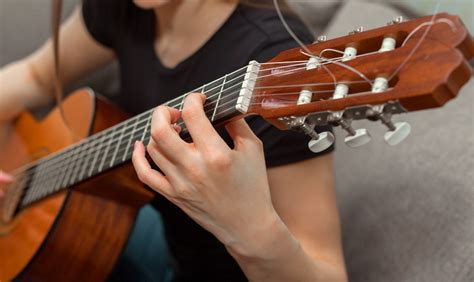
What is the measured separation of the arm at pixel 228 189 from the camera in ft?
1.87

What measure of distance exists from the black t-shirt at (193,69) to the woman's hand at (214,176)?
0.44 feet

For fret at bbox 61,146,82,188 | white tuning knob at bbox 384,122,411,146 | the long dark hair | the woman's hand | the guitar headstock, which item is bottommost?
fret at bbox 61,146,82,188

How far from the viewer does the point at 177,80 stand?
0.88 m

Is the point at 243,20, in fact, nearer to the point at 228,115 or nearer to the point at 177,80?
the point at 177,80

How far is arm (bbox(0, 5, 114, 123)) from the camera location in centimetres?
117

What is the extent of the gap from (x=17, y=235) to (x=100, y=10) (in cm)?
43

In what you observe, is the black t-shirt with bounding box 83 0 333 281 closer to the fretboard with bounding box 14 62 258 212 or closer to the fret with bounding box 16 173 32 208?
the fretboard with bounding box 14 62 258 212

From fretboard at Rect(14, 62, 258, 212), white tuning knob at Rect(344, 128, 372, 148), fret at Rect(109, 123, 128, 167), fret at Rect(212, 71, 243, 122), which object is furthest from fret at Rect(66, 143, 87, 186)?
white tuning knob at Rect(344, 128, 372, 148)

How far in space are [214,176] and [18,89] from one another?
2.66ft

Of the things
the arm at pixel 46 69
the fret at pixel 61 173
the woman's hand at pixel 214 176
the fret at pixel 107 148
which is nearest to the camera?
the woman's hand at pixel 214 176

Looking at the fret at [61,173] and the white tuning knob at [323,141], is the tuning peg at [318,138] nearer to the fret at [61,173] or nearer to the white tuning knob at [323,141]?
the white tuning knob at [323,141]

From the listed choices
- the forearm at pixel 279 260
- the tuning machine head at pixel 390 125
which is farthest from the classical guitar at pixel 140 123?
the forearm at pixel 279 260

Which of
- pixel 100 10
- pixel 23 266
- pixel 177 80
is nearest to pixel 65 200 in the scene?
pixel 23 266

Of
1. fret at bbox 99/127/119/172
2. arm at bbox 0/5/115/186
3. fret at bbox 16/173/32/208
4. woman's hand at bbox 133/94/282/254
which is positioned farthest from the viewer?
arm at bbox 0/5/115/186
